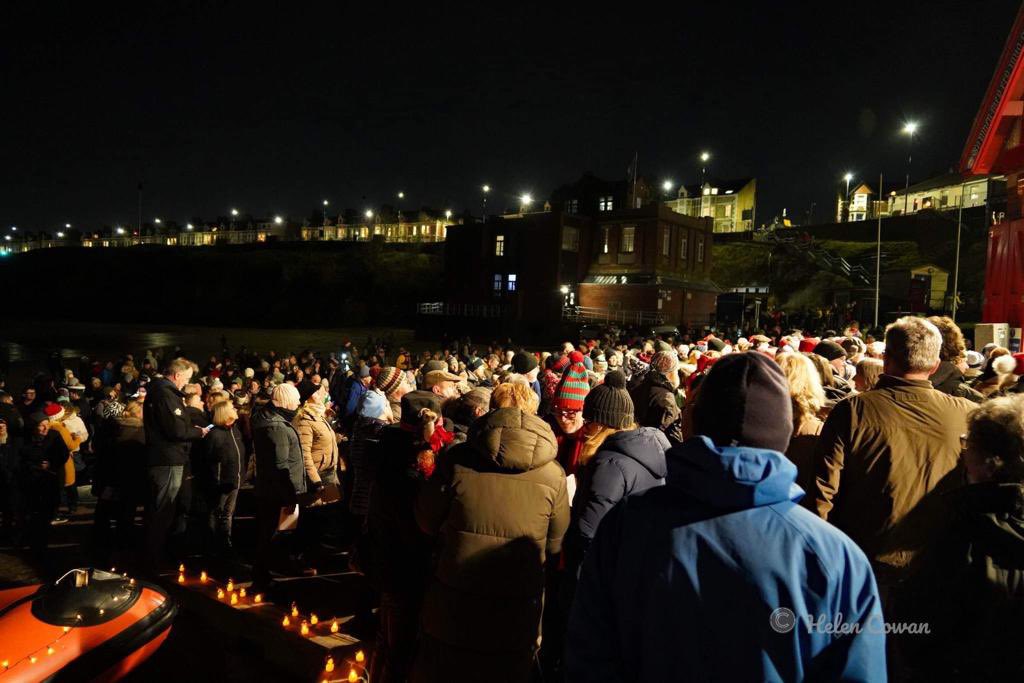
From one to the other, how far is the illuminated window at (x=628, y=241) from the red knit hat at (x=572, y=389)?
116 feet

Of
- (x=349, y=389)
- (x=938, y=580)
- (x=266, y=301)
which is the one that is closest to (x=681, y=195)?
(x=266, y=301)

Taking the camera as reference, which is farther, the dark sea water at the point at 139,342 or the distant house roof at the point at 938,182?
the distant house roof at the point at 938,182

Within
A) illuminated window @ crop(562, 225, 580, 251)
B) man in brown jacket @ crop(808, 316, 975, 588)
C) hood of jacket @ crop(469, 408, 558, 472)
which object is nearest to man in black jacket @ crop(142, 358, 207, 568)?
hood of jacket @ crop(469, 408, 558, 472)

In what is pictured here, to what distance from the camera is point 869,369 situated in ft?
13.7

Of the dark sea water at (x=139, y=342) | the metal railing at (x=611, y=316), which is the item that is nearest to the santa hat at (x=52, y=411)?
the dark sea water at (x=139, y=342)

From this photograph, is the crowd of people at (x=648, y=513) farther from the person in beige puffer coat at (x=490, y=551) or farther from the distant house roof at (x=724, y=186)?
the distant house roof at (x=724, y=186)

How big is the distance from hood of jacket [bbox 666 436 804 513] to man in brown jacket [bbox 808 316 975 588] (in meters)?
1.75

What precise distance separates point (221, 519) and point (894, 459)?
6.38 m

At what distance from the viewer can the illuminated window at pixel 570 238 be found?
4131 centimetres

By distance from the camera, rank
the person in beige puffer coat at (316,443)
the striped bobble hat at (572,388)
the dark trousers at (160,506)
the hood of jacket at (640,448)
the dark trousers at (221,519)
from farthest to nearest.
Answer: the dark trousers at (221,519) < the person in beige puffer coat at (316,443) < the dark trousers at (160,506) < the striped bobble hat at (572,388) < the hood of jacket at (640,448)

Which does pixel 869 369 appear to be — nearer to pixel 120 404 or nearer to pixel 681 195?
pixel 120 404

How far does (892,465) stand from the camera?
290cm

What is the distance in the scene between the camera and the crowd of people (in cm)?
149

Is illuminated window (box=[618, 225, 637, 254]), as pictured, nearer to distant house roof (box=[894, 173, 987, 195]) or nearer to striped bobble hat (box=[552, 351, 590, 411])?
striped bobble hat (box=[552, 351, 590, 411])
